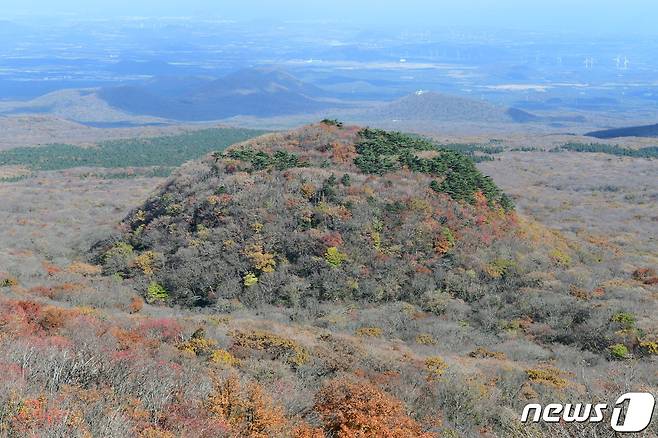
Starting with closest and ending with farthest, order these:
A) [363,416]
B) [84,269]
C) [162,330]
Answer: [363,416], [162,330], [84,269]

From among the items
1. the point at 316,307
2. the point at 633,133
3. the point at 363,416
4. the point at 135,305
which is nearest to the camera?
the point at 363,416

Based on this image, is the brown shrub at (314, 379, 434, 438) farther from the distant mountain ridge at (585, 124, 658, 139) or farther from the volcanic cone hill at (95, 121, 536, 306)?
the distant mountain ridge at (585, 124, 658, 139)

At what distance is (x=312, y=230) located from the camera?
38125 mm

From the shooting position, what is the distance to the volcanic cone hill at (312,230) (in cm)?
3512

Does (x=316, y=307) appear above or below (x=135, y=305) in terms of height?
below

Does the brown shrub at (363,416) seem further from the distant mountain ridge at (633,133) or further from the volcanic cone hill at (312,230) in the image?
the distant mountain ridge at (633,133)

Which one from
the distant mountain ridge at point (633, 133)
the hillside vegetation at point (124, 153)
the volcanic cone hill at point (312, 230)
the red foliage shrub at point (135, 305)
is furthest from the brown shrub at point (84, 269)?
the distant mountain ridge at point (633, 133)

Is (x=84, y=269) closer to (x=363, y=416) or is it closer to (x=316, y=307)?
(x=316, y=307)

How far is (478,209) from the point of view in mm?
43250

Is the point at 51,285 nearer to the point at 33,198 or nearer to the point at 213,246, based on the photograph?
the point at 213,246

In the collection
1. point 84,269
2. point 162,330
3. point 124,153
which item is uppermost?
point 162,330

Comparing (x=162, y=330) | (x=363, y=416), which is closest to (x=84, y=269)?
(x=162, y=330)

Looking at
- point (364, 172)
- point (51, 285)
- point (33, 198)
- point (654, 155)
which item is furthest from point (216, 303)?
point (654, 155)

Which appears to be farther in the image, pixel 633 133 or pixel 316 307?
pixel 633 133
